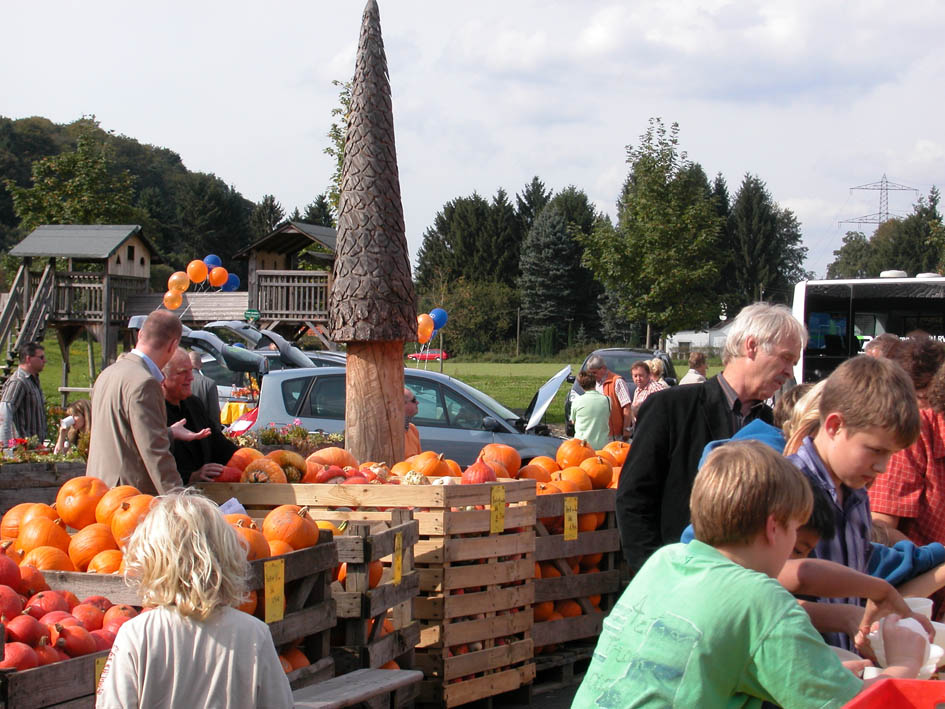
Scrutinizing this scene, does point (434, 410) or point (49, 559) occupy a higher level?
point (434, 410)

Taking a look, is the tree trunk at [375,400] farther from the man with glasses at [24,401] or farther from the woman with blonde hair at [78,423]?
the man with glasses at [24,401]

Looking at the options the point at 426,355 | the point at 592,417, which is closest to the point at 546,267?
the point at 426,355

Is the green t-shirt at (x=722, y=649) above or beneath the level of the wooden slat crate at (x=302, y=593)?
above

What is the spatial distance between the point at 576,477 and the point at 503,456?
0.52m

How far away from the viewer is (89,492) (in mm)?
4805

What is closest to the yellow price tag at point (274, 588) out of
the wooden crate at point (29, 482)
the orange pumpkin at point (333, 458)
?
the orange pumpkin at point (333, 458)

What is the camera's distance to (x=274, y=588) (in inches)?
161

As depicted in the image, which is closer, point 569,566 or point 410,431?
point 569,566

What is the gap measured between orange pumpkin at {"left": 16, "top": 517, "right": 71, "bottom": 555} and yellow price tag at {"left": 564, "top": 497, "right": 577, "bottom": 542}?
3061 mm

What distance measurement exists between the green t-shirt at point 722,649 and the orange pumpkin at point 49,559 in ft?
9.84

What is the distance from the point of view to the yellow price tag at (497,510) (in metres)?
5.91

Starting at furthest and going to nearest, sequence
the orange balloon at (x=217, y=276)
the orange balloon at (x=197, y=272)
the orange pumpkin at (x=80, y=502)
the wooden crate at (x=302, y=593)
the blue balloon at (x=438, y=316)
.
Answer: the orange balloon at (x=217, y=276)
the orange balloon at (x=197, y=272)
the blue balloon at (x=438, y=316)
the orange pumpkin at (x=80, y=502)
the wooden crate at (x=302, y=593)

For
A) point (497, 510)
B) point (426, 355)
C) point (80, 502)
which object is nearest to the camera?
point (80, 502)

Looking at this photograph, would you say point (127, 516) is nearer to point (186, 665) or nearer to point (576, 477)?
point (186, 665)
